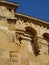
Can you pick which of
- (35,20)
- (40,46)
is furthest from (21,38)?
(35,20)

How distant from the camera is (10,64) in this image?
10.5m

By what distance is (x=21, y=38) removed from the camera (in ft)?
43.6

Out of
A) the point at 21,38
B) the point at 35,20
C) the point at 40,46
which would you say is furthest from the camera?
the point at 35,20

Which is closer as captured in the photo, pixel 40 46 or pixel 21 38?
pixel 21 38

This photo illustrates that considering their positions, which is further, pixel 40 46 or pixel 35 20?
pixel 35 20

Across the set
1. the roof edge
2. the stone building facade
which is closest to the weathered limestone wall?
the stone building facade

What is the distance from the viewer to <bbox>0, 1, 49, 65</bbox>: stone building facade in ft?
35.9

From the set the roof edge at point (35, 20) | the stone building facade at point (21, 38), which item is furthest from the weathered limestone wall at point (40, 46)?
the roof edge at point (35, 20)

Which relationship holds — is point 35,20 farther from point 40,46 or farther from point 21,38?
point 21,38

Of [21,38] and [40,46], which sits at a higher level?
[21,38]

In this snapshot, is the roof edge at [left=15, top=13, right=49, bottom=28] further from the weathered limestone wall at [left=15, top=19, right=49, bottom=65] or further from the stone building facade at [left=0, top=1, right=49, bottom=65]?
the weathered limestone wall at [left=15, top=19, right=49, bottom=65]

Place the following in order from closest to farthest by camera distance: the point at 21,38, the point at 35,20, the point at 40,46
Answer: the point at 21,38 < the point at 40,46 < the point at 35,20

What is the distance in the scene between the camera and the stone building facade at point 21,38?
10.9 metres

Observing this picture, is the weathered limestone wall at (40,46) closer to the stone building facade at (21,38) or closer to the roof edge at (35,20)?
the stone building facade at (21,38)
